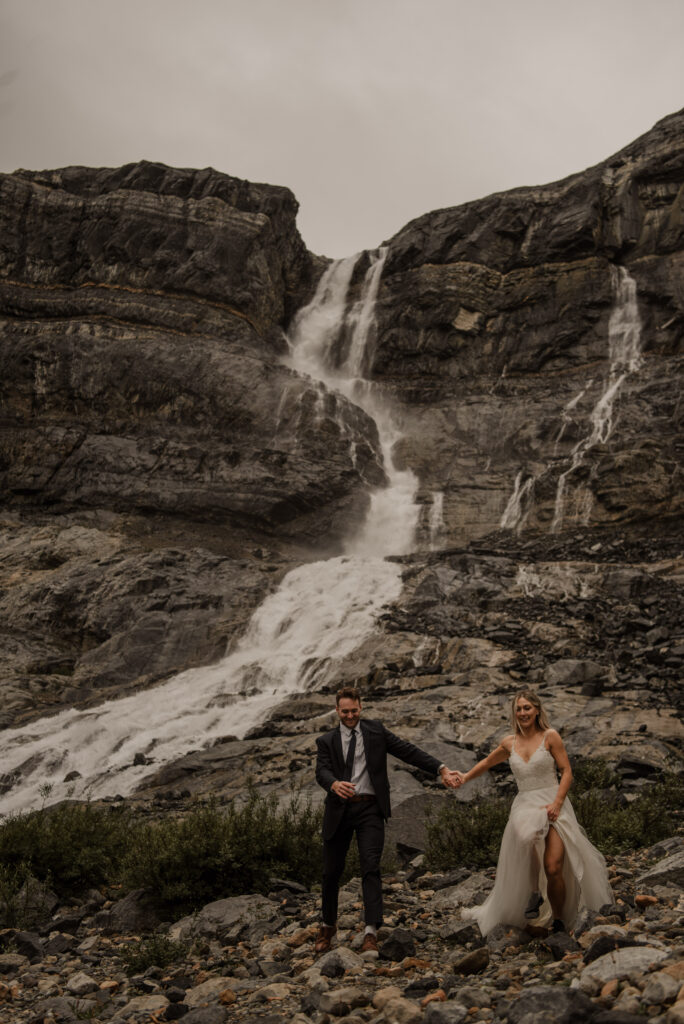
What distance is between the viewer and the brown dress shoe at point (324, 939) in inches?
235

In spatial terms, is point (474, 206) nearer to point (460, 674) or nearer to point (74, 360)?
point (74, 360)

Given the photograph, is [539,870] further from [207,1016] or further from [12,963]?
[12,963]

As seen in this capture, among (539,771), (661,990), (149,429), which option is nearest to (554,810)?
(539,771)

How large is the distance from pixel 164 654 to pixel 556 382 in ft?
92.1

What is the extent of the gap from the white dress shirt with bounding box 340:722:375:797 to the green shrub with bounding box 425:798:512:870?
286 cm

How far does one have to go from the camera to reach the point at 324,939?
5.99 metres

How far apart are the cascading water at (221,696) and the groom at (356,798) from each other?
616cm

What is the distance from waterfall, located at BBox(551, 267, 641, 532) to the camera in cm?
3759

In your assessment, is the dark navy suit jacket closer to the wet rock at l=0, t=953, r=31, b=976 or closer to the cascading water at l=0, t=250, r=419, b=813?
the wet rock at l=0, t=953, r=31, b=976

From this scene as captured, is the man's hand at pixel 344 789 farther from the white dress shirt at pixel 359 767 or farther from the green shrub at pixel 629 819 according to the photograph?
the green shrub at pixel 629 819

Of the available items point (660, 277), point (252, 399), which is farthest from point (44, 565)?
point (660, 277)

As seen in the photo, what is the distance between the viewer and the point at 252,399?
140 feet

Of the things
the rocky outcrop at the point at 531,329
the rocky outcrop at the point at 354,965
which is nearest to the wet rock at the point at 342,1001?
the rocky outcrop at the point at 354,965

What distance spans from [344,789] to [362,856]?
0.55 m
